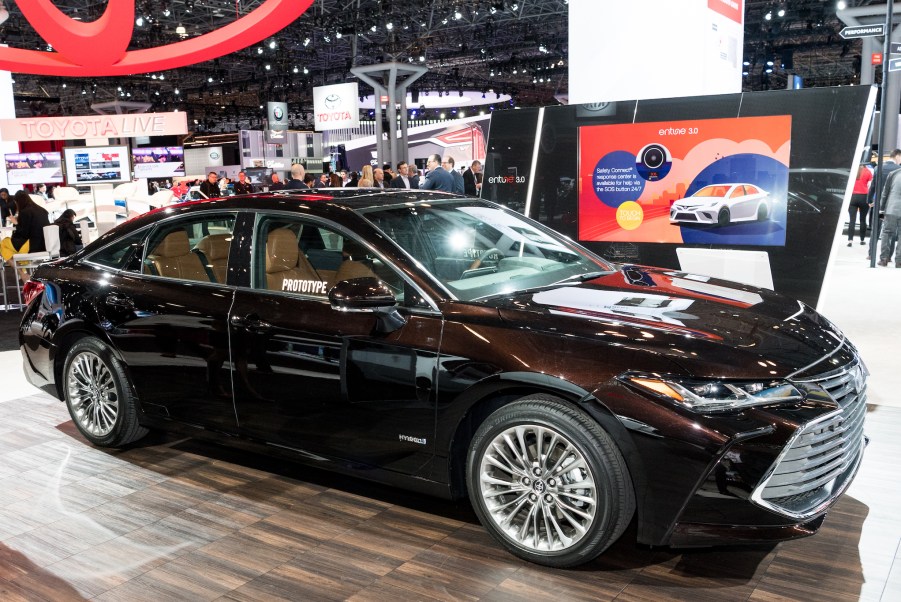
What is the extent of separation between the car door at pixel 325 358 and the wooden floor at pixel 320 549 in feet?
1.12

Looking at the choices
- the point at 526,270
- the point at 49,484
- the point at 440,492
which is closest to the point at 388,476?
the point at 440,492

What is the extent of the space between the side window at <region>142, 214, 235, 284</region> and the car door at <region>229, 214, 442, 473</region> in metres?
0.23

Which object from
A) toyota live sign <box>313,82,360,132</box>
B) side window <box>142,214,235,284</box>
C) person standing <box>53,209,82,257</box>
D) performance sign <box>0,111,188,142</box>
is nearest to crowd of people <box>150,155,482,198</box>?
person standing <box>53,209,82,257</box>

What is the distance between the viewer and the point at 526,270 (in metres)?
3.55

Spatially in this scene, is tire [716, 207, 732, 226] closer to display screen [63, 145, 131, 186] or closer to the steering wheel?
the steering wheel

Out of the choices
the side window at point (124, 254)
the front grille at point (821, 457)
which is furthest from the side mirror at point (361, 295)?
the side window at point (124, 254)

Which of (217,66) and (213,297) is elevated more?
(217,66)

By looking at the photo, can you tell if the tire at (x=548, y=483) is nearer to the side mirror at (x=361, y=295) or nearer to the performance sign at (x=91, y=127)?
the side mirror at (x=361, y=295)

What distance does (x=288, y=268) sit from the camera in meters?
3.57

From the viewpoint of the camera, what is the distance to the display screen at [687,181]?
19.6ft

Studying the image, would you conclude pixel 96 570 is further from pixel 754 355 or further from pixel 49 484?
pixel 754 355

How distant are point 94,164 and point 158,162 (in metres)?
18.9

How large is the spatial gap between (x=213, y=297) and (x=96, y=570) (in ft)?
4.14

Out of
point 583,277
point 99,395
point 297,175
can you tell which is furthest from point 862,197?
point 99,395
